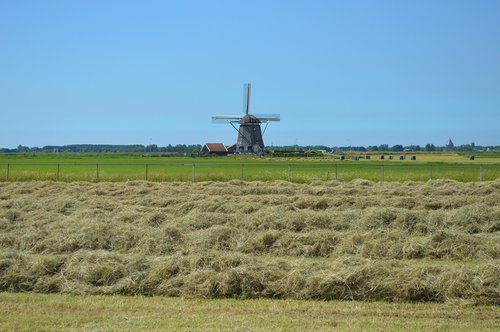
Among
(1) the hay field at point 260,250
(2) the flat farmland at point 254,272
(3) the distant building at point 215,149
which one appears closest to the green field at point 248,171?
(1) the hay field at point 260,250

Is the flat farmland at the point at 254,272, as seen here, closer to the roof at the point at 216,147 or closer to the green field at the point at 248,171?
the green field at the point at 248,171

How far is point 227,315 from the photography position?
25.5 feet

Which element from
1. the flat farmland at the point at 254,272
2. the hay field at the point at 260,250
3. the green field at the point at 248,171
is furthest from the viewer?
the green field at the point at 248,171

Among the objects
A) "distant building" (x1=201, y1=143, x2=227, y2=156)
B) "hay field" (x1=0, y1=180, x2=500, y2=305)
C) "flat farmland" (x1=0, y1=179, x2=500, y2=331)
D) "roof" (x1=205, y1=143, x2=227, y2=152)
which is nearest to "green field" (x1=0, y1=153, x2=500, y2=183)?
"hay field" (x1=0, y1=180, x2=500, y2=305)

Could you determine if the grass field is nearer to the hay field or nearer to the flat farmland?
the flat farmland

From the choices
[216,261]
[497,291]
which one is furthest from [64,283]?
[497,291]

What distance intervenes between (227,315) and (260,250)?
4.72m

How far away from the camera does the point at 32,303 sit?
27.6 feet

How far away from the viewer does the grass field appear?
721 centimetres

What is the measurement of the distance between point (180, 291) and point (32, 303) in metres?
2.13

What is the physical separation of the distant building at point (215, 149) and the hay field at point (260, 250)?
9109 centimetres

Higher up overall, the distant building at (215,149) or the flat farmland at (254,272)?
the distant building at (215,149)

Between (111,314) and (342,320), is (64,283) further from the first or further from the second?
(342,320)

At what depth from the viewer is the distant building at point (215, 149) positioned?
112m
